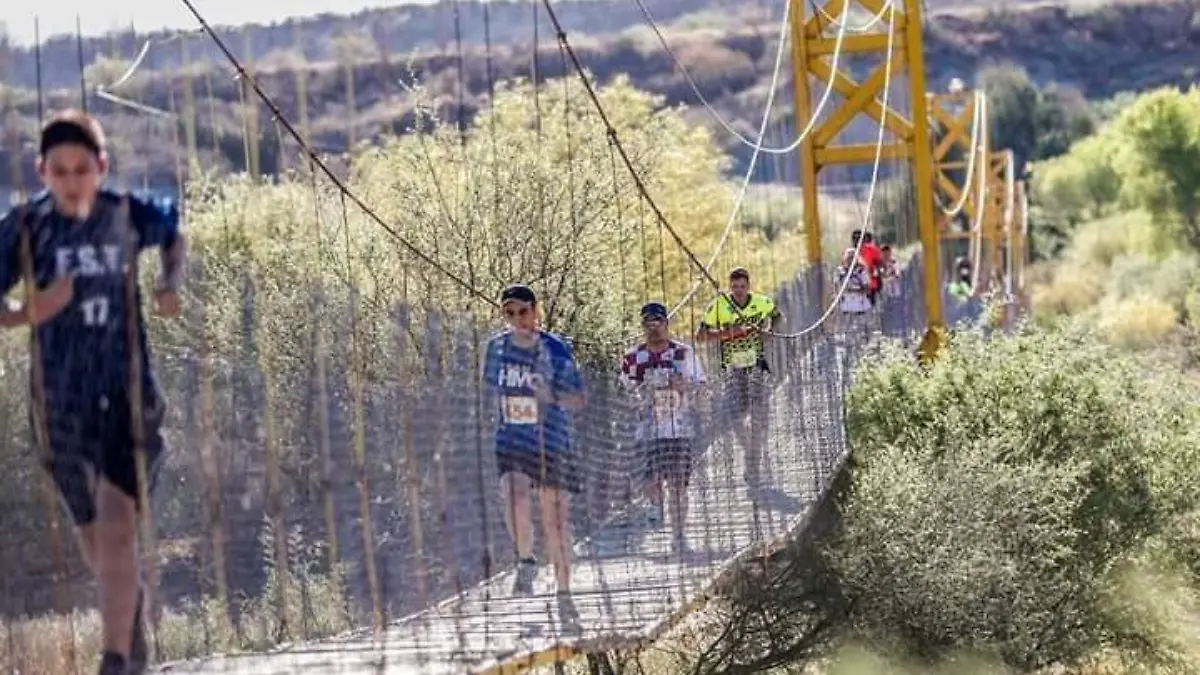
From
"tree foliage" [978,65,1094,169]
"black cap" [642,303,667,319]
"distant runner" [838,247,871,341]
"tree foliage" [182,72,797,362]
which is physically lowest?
"black cap" [642,303,667,319]

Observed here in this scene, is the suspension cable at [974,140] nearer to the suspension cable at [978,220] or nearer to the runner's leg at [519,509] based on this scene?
the suspension cable at [978,220]

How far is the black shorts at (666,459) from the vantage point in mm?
10906

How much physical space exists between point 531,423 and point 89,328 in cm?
346

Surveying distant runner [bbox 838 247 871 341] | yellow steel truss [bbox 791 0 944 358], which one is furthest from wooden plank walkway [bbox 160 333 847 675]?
yellow steel truss [bbox 791 0 944 358]

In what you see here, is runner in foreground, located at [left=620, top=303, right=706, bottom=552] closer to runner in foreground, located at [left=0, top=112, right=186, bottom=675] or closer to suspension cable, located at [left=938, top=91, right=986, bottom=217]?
runner in foreground, located at [left=0, top=112, right=186, bottom=675]

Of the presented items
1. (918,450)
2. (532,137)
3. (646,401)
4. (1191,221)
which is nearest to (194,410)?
(646,401)

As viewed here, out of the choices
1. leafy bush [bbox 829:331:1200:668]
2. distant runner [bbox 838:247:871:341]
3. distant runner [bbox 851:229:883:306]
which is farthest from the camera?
distant runner [bbox 851:229:883:306]

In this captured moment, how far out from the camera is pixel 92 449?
5.57 metres

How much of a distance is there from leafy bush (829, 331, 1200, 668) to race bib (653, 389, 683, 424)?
130 inches

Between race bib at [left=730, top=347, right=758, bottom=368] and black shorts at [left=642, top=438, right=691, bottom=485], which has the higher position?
race bib at [left=730, top=347, right=758, bottom=368]

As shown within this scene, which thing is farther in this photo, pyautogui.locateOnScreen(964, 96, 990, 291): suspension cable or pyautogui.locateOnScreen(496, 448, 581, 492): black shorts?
pyautogui.locateOnScreen(964, 96, 990, 291): suspension cable

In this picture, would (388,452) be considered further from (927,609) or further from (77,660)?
(927,609)

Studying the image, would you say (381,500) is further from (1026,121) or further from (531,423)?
(1026,121)

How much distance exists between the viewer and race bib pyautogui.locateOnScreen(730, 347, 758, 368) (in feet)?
41.9
